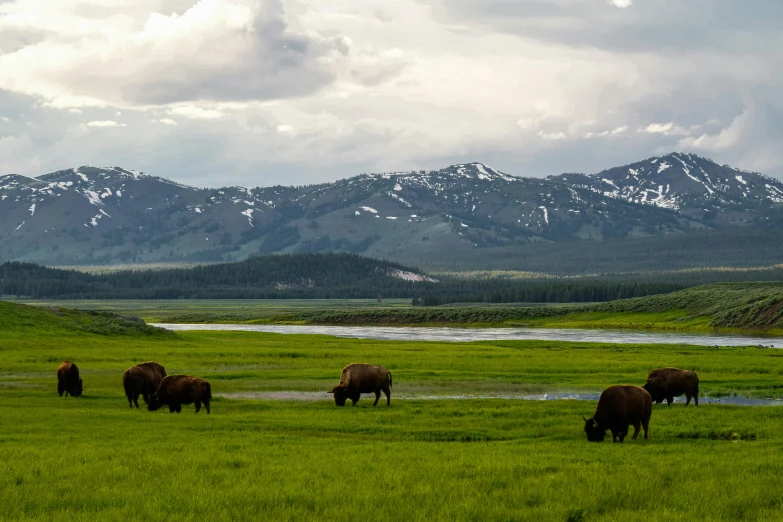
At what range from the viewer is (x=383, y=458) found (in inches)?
903

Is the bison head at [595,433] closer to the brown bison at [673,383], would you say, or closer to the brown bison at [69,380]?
the brown bison at [673,383]

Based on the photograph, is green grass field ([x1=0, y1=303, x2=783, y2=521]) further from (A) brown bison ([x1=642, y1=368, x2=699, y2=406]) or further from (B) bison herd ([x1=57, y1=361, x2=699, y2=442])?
(A) brown bison ([x1=642, y1=368, x2=699, y2=406])

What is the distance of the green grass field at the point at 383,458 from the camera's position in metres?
17.4

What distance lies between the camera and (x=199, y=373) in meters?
54.2

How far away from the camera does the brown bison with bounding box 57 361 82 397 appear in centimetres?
4050

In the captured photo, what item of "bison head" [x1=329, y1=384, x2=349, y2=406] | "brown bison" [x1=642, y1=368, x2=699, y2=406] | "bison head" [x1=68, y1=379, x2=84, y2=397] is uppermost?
"brown bison" [x1=642, y1=368, x2=699, y2=406]

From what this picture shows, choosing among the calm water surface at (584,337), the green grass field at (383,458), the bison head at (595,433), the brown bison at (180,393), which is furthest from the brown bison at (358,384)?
the calm water surface at (584,337)

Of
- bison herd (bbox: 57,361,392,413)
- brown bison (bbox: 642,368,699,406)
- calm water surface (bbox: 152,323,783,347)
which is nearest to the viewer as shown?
bison herd (bbox: 57,361,392,413)

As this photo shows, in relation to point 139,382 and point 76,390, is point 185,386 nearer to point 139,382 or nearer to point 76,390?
point 139,382

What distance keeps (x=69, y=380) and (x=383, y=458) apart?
23180 millimetres

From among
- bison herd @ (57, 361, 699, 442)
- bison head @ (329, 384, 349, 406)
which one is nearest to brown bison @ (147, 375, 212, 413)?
bison herd @ (57, 361, 699, 442)

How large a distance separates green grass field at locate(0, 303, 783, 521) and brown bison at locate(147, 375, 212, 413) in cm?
63

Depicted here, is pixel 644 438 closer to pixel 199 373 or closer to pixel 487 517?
pixel 487 517

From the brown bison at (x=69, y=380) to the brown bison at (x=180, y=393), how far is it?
22.0 feet
